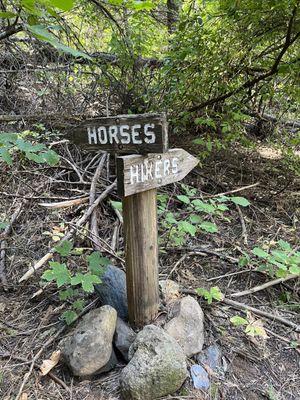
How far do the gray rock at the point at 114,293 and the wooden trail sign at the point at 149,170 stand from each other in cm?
81

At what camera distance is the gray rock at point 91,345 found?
206 centimetres

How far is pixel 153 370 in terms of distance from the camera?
1.94 m

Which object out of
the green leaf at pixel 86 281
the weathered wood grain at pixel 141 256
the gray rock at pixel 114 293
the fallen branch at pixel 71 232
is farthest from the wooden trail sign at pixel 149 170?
the fallen branch at pixel 71 232

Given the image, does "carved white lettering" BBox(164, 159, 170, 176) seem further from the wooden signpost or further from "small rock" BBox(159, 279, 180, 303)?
"small rock" BBox(159, 279, 180, 303)

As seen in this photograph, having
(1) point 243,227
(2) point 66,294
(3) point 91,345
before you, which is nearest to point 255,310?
(1) point 243,227

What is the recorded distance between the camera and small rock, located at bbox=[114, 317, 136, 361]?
220 cm

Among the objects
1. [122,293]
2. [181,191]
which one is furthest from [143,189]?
[181,191]

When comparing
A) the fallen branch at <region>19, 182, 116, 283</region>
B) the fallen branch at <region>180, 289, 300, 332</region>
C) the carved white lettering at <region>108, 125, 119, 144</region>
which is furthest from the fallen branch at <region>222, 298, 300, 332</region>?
the carved white lettering at <region>108, 125, 119, 144</region>

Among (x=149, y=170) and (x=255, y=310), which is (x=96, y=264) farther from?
(x=255, y=310)

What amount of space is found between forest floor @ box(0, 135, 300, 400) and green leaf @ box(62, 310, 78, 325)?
11cm

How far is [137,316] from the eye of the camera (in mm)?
2348

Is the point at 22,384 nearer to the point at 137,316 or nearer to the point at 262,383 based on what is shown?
the point at 137,316

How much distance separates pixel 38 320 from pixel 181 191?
226cm

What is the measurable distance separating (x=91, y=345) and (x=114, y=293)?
0.46 meters
